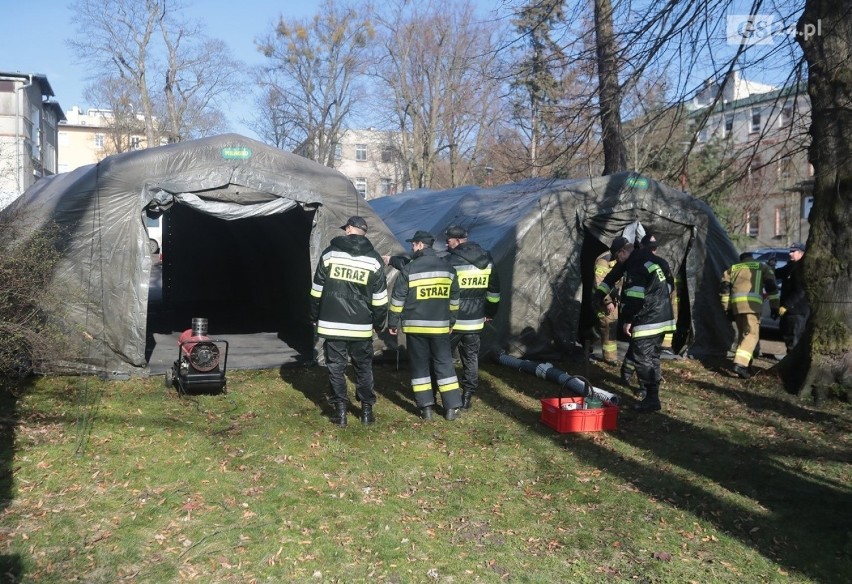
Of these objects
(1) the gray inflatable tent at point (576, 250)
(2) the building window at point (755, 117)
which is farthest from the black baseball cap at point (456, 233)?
(2) the building window at point (755, 117)

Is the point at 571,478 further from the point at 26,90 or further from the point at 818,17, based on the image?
the point at 26,90

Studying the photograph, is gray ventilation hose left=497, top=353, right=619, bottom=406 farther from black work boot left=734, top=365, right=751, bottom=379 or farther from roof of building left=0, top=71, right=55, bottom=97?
roof of building left=0, top=71, right=55, bottom=97

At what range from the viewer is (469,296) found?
7.65m

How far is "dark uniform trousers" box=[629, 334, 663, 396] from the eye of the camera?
7660 mm

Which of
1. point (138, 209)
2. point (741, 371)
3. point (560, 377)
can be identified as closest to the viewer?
point (138, 209)

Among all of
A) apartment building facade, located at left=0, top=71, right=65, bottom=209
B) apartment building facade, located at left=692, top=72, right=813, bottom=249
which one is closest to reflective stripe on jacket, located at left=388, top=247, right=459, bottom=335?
apartment building facade, located at left=692, top=72, right=813, bottom=249

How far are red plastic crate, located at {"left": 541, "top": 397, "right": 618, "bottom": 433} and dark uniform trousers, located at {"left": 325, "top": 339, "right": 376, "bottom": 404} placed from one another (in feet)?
6.16

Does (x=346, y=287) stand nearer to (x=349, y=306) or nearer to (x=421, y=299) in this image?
(x=349, y=306)

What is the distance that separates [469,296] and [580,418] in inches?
70.1

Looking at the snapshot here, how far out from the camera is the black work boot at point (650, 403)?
304 inches

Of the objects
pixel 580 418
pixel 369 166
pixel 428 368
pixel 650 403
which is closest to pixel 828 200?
pixel 650 403

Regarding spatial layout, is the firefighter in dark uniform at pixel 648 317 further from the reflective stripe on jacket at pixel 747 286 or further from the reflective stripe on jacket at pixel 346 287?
the reflective stripe on jacket at pixel 346 287

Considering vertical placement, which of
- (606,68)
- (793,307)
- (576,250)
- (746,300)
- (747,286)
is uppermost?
(606,68)

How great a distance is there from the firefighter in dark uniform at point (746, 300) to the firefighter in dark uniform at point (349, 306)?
5507 mm
